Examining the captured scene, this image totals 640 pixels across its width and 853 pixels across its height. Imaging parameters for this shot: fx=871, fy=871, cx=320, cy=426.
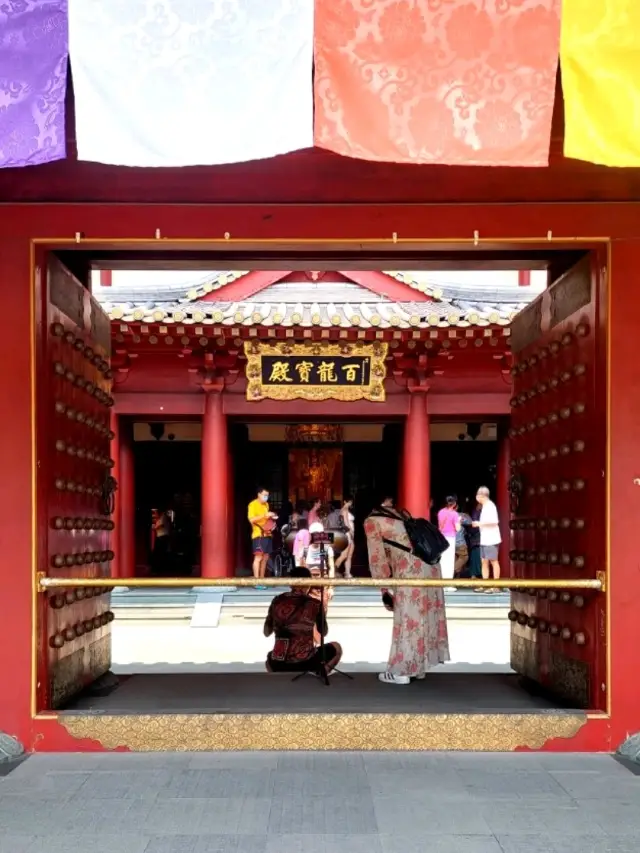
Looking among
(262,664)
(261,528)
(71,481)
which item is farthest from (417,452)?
(71,481)

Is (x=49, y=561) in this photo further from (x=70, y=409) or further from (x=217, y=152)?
(x=217, y=152)

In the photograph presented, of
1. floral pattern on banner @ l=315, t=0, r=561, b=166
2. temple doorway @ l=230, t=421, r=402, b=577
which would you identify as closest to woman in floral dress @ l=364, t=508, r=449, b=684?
floral pattern on banner @ l=315, t=0, r=561, b=166

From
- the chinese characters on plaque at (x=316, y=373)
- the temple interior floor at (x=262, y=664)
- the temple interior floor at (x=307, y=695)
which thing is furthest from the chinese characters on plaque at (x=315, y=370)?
the temple interior floor at (x=307, y=695)

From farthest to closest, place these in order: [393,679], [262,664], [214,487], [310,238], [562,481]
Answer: [214,487]
[262,664]
[393,679]
[562,481]
[310,238]

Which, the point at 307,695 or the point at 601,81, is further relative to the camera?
the point at 307,695

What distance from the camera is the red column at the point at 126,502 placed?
15.5 metres

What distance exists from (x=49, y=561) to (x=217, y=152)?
2497 millimetres

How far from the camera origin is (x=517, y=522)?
652cm

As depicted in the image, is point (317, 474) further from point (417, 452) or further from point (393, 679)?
point (393, 679)

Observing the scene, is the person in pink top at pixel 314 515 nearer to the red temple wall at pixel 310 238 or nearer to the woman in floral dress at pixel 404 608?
the woman in floral dress at pixel 404 608

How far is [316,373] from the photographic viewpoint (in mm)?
14156

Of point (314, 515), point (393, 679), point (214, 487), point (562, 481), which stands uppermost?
point (562, 481)

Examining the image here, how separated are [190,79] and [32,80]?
707 mm

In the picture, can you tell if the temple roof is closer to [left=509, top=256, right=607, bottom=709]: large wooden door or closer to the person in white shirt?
the person in white shirt
